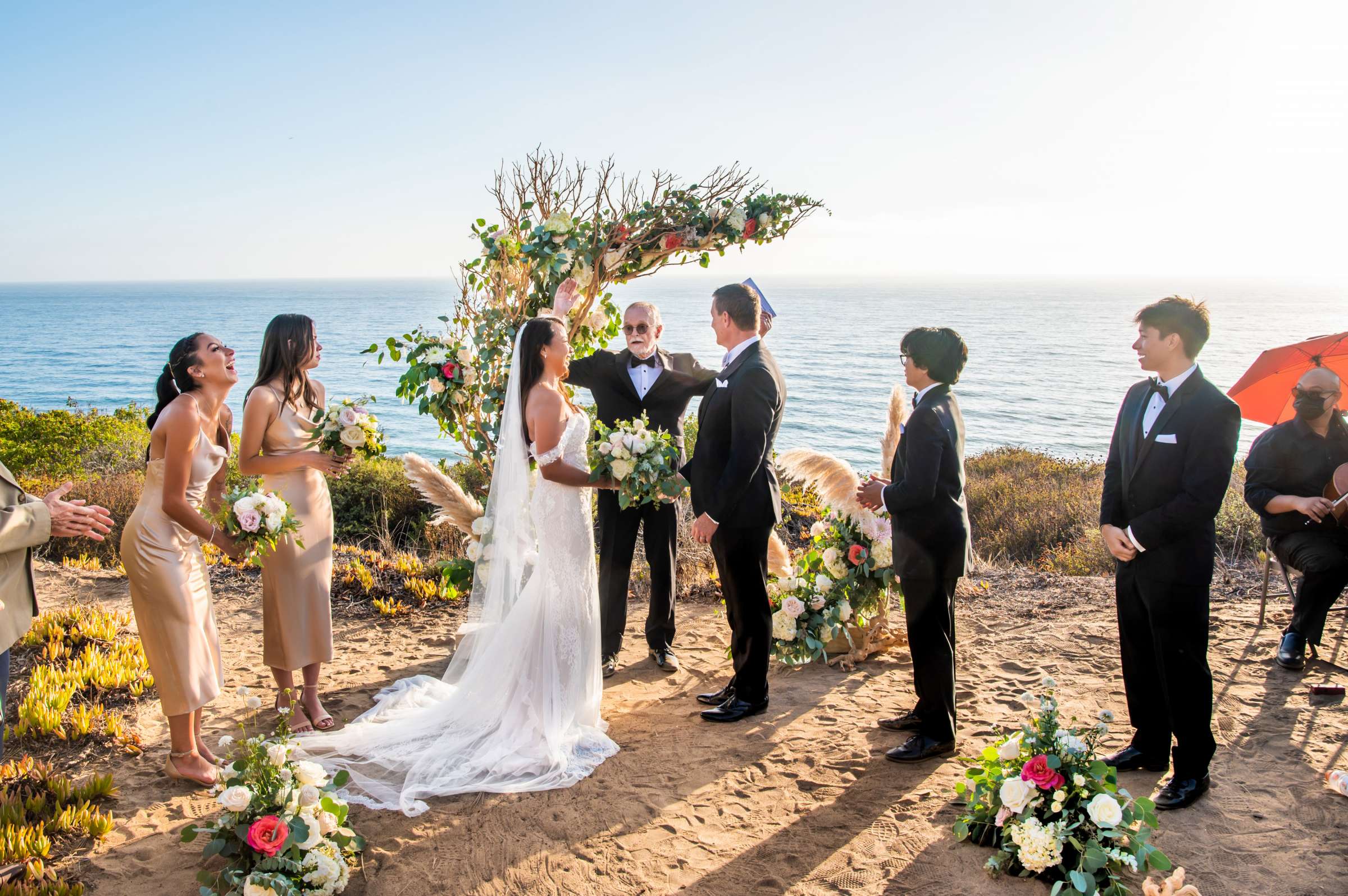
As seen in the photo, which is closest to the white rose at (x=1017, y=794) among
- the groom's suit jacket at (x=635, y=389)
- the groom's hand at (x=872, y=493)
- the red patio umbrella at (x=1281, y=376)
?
the groom's hand at (x=872, y=493)

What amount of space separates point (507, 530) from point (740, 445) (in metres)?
1.46

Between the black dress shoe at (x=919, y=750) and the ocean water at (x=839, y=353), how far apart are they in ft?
50.8

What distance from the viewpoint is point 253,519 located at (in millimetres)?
4172

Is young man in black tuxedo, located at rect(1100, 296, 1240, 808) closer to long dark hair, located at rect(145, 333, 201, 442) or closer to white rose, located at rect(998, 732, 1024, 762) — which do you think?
white rose, located at rect(998, 732, 1024, 762)

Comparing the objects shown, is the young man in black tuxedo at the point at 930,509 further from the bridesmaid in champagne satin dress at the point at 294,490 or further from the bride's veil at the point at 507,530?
the bridesmaid in champagne satin dress at the point at 294,490

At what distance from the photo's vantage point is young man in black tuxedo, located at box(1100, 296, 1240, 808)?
375 cm

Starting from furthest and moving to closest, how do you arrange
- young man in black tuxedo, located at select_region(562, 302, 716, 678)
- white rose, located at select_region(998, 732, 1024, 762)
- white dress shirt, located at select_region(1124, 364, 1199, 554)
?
young man in black tuxedo, located at select_region(562, 302, 716, 678), white dress shirt, located at select_region(1124, 364, 1199, 554), white rose, located at select_region(998, 732, 1024, 762)

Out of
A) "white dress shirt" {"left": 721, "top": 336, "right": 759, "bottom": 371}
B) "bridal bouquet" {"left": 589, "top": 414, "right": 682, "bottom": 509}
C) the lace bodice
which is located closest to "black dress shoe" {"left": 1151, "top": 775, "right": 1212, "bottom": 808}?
"bridal bouquet" {"left": 589, "top": 414, "right": 682, "bottom": 509}

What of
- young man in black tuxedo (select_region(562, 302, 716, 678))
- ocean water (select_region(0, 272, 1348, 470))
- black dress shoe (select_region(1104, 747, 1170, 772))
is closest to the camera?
black dress shoe (select_region(1104, 747, 1170, 772))

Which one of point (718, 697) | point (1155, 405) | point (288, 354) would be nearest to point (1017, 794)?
point (1155, 405)

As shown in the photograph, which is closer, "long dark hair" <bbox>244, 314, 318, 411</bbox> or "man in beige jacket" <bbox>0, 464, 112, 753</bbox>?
"man in beige jacket" <bbox>0, 464, 112, 753</bbox>

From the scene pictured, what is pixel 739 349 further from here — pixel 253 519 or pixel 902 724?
pixel 253 519

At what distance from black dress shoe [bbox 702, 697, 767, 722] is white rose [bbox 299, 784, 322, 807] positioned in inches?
95.6

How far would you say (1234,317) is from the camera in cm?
7606
